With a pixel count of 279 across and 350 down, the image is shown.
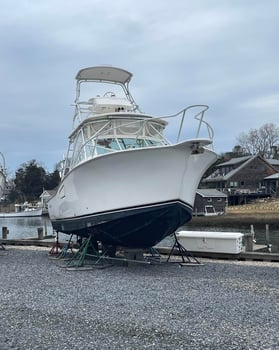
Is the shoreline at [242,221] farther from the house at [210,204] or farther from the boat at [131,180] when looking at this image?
the boat at [131,180]

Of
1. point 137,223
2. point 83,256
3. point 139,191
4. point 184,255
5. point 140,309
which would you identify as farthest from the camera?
point 184,255

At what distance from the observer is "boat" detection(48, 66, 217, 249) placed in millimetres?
9570

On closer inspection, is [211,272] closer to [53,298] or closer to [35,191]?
[53,298]

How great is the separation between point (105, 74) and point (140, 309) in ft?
31.2

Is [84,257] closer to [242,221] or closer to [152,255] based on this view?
[152,255]

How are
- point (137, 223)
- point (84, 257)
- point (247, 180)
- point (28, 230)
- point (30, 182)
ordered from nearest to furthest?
point (137, 223)
point (84, 257)
point (28, 230)
point (247, 180)
point (30, 182)

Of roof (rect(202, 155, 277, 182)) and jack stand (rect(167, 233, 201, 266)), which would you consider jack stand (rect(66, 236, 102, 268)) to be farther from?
roof (rect(202, 155, 277, 182))

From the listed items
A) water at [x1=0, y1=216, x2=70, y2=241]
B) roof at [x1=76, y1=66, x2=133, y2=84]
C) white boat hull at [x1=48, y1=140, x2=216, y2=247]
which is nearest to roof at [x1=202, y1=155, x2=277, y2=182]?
water at [x1=0, y1=216, x2=70, y2=241]

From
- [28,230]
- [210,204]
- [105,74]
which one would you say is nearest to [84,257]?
[105,74]

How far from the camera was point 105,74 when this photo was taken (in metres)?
14.0

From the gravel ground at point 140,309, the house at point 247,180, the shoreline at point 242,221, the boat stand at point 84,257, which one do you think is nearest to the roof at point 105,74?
the boat stand at point 84,257

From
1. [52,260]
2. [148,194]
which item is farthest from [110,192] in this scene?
[52,260]

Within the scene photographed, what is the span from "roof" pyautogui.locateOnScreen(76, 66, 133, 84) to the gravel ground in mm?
Answer: 6661

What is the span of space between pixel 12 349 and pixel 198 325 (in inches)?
87.1
